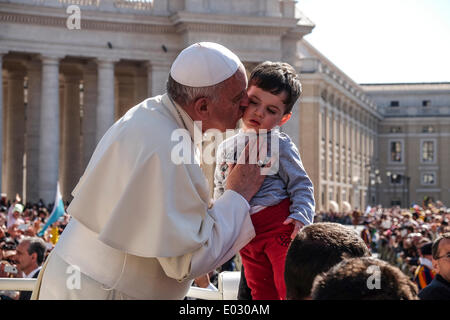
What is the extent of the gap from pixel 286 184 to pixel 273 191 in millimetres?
151

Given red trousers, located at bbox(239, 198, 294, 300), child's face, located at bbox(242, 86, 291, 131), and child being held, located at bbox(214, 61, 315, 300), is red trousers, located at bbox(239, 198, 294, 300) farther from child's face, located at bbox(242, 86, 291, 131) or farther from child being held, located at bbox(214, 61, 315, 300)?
child's face, located at bbox(242, 86, 291, 131)

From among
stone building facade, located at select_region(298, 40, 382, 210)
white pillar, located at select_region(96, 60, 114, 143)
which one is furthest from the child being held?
stone building facade, located at select_region(298, 40, 382, 210)

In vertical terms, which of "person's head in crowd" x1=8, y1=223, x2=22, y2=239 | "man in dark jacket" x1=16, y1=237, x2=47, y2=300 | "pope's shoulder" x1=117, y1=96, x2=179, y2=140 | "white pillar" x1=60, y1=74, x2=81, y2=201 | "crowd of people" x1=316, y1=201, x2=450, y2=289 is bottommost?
"crowd of people" x1=316, y1=201, x2=450, y2=289

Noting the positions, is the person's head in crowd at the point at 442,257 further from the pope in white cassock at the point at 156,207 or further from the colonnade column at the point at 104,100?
the colonnade column at the point at 104,100

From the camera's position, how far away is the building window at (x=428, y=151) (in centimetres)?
11888

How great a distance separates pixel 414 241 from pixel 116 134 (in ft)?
59.7

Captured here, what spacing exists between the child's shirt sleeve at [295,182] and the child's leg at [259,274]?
0.35m

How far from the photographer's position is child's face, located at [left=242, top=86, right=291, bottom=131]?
536 cm

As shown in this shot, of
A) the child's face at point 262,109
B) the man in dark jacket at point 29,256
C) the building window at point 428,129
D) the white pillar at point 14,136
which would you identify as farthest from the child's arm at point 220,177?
the building window at point 428,129

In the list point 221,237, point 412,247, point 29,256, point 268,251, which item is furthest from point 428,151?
point 221,237
